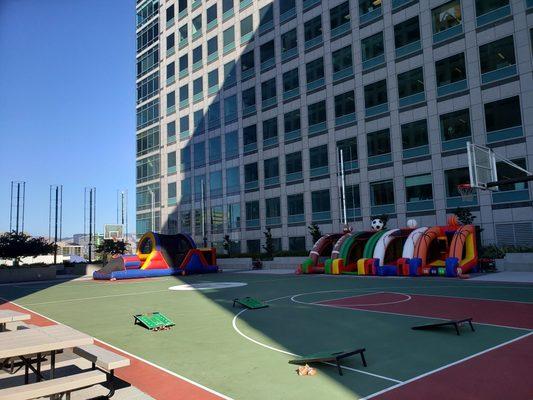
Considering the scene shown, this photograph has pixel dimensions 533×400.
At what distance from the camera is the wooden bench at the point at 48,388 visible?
5.56 metres

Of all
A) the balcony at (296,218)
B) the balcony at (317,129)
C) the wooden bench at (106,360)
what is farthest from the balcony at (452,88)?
the wooden bench at (106,360)

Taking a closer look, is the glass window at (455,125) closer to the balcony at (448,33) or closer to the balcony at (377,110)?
the balcony at (377,110)

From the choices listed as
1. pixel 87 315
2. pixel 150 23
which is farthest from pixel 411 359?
pixel 150 23

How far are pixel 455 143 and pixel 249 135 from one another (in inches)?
1048

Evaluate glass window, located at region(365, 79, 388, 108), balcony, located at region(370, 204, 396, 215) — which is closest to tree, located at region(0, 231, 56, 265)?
balcony, located at region(370, 204, 396, 215)

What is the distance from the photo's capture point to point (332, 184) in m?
44.7

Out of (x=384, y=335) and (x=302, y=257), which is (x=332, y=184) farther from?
(x=384, y=335)

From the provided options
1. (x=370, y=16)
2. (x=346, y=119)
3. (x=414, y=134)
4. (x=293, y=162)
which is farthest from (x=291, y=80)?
(x=414, y=134)

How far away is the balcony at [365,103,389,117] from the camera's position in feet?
135

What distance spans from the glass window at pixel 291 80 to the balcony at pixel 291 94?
0.38 meters

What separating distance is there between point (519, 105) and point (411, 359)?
31.2 meters

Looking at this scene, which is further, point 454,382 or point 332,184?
point 332,184

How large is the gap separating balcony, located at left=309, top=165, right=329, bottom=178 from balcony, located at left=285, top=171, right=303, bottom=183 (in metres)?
1.61

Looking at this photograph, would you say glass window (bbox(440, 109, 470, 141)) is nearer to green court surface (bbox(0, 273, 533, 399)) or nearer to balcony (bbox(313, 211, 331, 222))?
balcony (bbox(313, 211, 331, 222))
